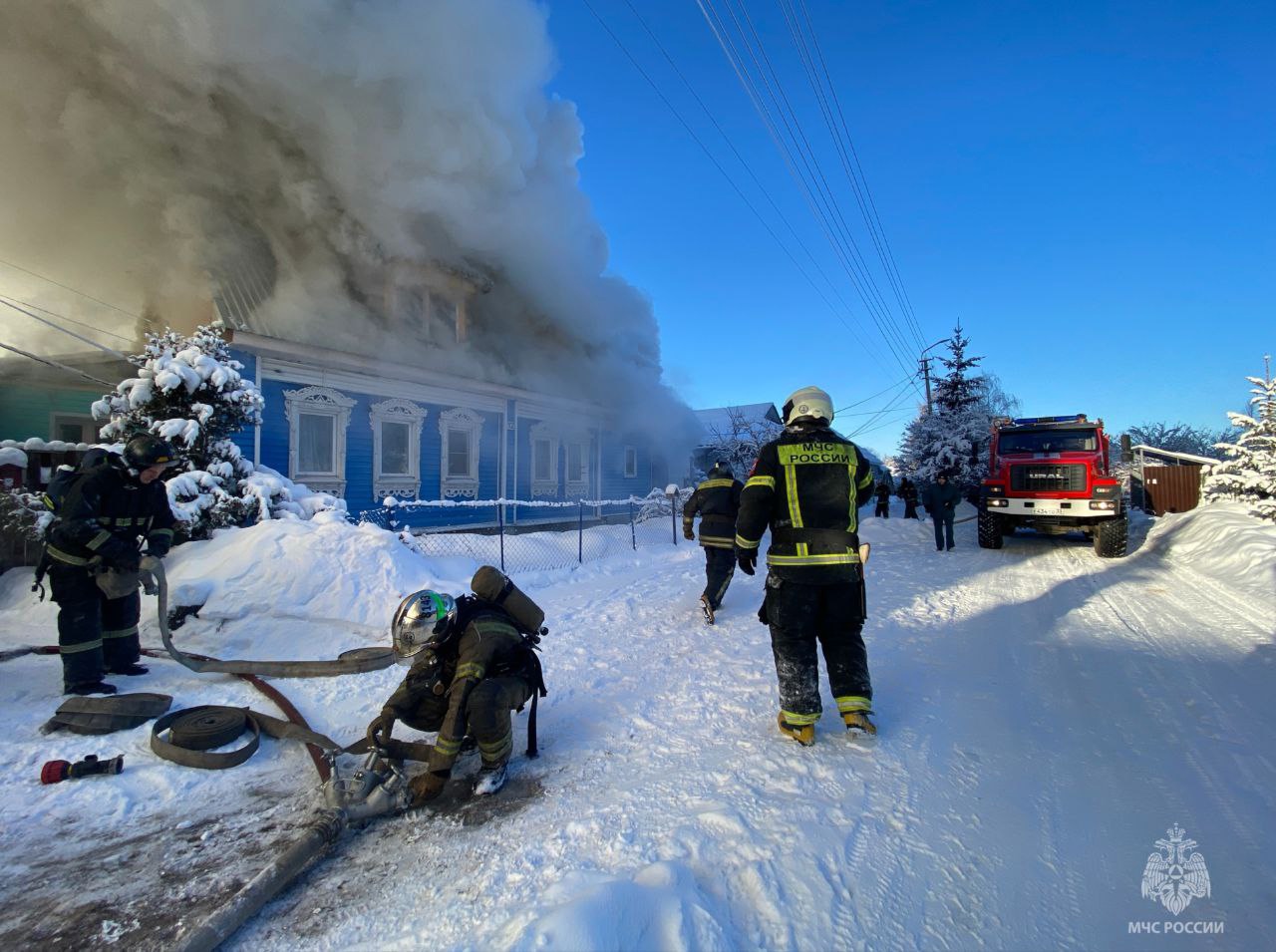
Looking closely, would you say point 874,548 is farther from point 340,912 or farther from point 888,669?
point 340,912

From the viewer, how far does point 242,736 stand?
3230 mm

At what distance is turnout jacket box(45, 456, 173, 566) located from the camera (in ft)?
12.3

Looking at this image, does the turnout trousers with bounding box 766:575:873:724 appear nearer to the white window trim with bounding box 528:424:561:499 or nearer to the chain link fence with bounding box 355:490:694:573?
the chain link fence with bounding box 355:490:694:573

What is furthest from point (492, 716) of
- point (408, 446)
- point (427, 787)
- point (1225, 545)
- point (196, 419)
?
point (1225, 545)

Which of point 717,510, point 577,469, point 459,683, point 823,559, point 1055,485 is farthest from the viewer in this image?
point 577,469

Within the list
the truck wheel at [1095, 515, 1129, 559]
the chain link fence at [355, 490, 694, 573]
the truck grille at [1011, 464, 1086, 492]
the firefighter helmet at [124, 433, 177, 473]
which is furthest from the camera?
the truck grille at [1011, 464, 1086, 492]

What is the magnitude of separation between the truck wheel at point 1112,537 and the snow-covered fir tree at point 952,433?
905 centimetres

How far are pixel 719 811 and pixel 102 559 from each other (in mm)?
4071

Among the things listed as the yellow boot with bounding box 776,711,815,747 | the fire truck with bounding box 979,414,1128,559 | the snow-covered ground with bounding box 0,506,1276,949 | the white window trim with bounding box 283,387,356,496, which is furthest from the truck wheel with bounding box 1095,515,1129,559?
the white window trim with bounding box 283,387,356,496

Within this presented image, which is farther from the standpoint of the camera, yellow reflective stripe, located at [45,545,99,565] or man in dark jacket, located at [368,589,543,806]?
yellow reflective stripe, located at [45,545,99,565]

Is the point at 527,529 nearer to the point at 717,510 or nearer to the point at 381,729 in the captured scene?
the point at 717,510

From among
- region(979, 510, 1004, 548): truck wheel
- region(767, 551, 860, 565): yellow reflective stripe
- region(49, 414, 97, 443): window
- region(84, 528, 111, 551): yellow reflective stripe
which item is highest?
region(49, 414, 97, 443): window

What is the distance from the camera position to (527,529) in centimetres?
1491

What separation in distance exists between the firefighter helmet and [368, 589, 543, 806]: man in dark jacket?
8.56 ft
